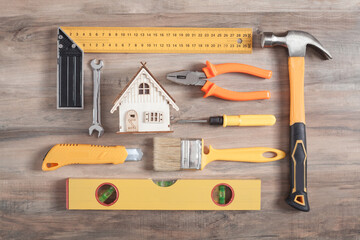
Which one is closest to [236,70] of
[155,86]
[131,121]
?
[155,86]

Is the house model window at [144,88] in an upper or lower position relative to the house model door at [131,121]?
upper

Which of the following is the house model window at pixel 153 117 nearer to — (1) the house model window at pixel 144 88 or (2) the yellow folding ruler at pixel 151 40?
(1) the house model window at pixel 144 88

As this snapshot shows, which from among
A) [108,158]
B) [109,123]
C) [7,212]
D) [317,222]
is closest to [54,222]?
[7,212]

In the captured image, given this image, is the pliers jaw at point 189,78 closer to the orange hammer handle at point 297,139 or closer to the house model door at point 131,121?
the house model door at point 131,121

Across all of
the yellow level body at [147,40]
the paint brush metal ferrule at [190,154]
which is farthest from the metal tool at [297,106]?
the paint brush metal ferrule at [190,154]

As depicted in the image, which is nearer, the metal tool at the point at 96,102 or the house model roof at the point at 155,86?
the house model roof at the point at 155,86

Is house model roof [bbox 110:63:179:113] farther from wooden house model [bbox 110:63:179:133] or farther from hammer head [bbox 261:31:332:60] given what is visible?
hammer head [bbox 261:31:332:60]

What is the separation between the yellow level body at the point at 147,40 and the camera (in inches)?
49.8

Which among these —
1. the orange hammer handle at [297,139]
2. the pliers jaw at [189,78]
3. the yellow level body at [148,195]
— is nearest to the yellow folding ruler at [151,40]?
the pliers jaw at [189,78]

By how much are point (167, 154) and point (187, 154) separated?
0.08 m

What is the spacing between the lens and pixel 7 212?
1281mm

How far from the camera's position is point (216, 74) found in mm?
1227

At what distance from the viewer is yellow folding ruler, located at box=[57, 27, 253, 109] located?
1264mm

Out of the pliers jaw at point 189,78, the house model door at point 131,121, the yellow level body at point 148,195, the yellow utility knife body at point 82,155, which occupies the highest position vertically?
the pliers jaw at point 189,78
